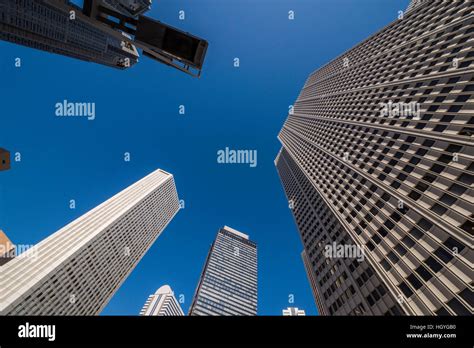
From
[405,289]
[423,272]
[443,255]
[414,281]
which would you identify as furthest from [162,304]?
[443,255]

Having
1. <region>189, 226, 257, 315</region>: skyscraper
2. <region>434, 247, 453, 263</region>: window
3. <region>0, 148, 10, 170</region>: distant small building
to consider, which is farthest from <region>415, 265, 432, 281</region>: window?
<region>189, 226, 257, 315</region>: skyscraper

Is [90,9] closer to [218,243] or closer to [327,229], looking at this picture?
[327,229]

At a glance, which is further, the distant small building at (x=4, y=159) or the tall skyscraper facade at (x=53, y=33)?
the tall skyscraper facade at (x=53, y=33)

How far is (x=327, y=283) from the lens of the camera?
3650 centimetres

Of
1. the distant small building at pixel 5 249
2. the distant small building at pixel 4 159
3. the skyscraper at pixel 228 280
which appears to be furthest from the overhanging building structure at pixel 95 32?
the skyscraper at pixel 228 280

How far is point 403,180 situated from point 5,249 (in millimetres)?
108995

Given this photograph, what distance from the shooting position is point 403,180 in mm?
28375

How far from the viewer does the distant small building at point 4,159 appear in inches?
1296

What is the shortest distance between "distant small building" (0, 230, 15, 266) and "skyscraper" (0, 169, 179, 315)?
1.96m

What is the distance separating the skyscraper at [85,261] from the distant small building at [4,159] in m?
53.4

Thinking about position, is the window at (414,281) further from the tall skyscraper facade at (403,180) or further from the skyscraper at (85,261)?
the skyscraper at (85,261)

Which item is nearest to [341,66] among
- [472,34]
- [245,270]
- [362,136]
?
[362,136]
